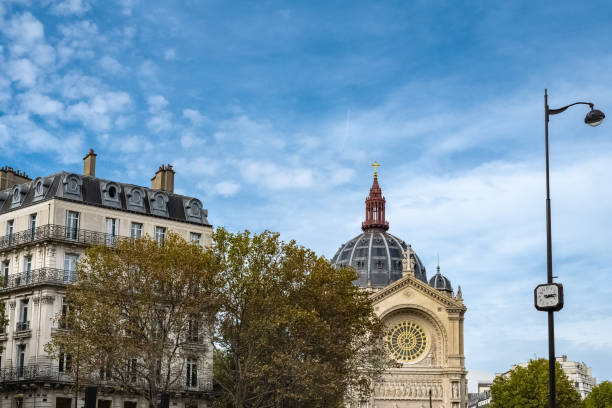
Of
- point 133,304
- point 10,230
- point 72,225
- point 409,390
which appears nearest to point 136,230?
point 72,225

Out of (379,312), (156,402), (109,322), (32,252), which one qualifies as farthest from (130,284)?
(379,312)

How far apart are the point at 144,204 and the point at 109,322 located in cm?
1223

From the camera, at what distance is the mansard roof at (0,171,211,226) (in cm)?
5231

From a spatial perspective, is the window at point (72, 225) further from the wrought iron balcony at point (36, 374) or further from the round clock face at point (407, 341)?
the round clock face at point (407, 341)

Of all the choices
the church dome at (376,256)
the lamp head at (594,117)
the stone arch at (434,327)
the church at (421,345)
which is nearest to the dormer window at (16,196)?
the lamp head at (594,117)

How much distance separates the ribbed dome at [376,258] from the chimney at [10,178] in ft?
261

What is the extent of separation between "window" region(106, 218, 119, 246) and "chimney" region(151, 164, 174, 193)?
19.5 feet

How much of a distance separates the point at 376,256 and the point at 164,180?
83358 mm

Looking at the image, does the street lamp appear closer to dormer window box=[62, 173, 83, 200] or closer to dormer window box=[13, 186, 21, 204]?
dormer window box=[62, 173, 83, 200]

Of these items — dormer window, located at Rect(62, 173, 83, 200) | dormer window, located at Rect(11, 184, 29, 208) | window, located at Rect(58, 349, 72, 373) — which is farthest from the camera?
dormer window, located at Rect(11, 184, 29, 208)

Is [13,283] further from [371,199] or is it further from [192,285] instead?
[371,199]

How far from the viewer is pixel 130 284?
45.1 metres

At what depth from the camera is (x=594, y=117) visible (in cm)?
2336

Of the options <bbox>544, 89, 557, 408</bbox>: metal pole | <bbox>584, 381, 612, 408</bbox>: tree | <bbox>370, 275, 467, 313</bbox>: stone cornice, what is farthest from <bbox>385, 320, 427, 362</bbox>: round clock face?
<bbox>544, 89, 557, 408</bbox>: metal pole
